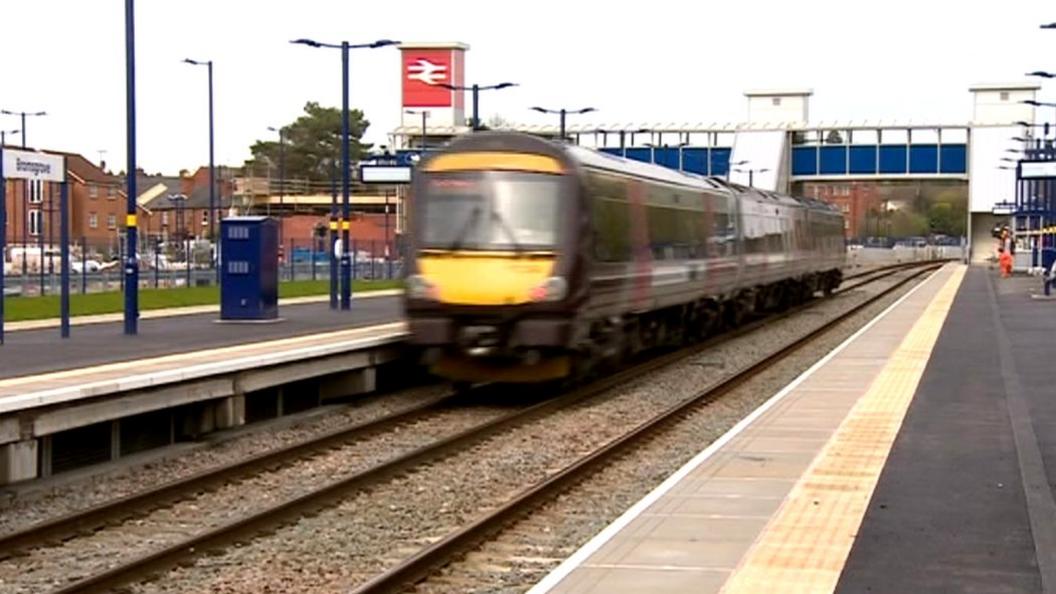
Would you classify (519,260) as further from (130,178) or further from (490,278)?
(130,178)

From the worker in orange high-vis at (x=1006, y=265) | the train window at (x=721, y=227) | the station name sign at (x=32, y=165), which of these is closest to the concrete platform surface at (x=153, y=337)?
the station name sign at (x=32, y=165)

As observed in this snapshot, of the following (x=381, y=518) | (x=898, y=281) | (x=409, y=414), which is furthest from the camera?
(x=898, y=281)

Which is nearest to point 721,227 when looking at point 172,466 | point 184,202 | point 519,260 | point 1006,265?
point 519,260

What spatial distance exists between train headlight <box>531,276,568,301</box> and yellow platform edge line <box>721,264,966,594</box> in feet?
11.9

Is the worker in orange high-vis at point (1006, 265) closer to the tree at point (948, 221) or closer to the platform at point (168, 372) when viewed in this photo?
the platform at point (168, 372)

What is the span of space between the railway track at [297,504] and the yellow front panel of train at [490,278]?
1361 mm

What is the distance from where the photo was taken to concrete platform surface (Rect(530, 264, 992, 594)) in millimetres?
8516

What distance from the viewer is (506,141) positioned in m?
19.2

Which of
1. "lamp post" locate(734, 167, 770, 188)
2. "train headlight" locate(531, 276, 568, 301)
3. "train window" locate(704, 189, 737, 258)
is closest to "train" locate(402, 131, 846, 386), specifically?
"train headlight" locate(531, 276, 568, 301)

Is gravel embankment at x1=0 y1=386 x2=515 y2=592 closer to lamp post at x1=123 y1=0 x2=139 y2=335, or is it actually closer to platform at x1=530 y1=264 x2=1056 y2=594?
platform at x1=530 y1=264 x2=1056 y2=594

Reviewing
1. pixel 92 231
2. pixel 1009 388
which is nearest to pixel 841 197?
pixel 92 231

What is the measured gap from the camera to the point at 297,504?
38.7 ft

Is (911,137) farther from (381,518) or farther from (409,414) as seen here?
(381,518)

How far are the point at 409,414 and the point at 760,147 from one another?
230 feet
